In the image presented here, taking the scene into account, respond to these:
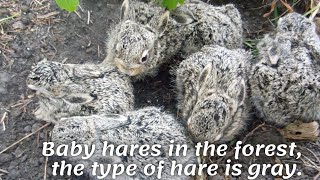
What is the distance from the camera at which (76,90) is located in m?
5.10

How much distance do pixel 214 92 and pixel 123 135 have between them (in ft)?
2.97

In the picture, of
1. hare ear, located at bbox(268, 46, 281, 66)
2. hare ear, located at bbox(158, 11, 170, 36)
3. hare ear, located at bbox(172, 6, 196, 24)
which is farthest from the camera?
hare ear, located at bbox(172, 6, 196, 24)

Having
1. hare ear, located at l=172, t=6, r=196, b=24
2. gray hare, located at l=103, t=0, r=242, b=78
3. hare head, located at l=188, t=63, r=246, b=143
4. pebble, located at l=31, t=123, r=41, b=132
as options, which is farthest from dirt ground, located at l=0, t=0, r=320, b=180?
hare ear, located at l=172, t=6, r=196, b=24

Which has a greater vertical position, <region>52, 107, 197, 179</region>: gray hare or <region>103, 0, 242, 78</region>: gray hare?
<region>103, 0, 242, 78</region>: gray hare

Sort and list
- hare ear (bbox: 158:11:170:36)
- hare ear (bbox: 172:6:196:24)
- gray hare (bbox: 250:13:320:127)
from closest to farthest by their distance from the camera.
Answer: gray hare (bbox: 250:13:320:127) → hare ear (bbox: 158:11:170:36) → hare ear (bbox: 172:6:196:24)

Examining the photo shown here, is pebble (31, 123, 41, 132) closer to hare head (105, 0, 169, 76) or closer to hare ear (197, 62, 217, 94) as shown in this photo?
hare head (105, 0, 169, 76)

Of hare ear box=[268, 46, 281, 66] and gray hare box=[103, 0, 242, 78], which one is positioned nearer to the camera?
hare ear box=[268, 46, 281, 66]

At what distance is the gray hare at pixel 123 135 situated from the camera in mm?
4848

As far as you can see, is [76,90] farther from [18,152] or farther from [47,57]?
[47,57]

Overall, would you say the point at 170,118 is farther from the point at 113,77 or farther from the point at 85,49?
the point at 85,49

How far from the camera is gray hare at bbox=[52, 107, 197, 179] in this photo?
191 inches

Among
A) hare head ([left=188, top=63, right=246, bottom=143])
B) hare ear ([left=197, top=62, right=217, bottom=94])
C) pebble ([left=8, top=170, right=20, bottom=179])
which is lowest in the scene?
pebble ([left=8, top=170, right=20, bottom=179])

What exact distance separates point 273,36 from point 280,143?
3.38 feet

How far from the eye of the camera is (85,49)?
605cm
